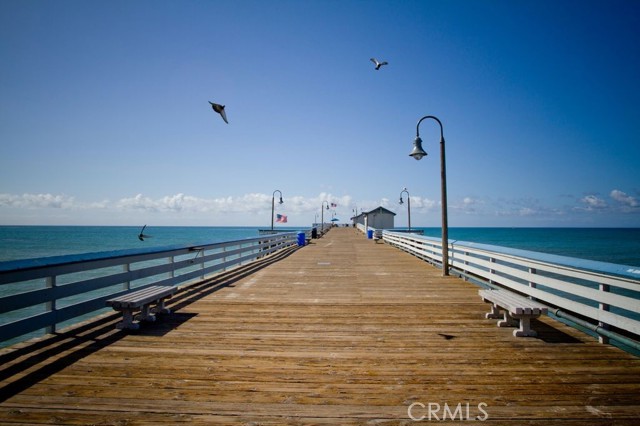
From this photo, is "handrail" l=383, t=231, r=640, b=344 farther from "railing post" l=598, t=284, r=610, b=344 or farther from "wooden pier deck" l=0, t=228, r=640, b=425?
"wooden pier deck" l=0, t=228, r=640, b=425

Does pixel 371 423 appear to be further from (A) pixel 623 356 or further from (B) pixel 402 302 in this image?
(B) pixel 402 302

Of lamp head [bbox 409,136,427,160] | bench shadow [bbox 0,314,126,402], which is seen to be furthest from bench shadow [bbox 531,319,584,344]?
bench shadow [bbox 0,314,126,402]

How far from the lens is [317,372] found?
3.59 meters

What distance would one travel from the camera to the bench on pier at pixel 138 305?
4.75m

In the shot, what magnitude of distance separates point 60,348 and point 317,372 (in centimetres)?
359

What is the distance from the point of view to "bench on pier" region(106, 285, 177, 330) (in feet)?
15.6

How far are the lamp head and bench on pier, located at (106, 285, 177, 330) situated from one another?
7.78m

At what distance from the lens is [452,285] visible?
8625 mm

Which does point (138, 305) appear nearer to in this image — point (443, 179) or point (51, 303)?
point (51, 303)

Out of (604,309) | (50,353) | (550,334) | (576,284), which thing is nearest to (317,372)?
(50,353)

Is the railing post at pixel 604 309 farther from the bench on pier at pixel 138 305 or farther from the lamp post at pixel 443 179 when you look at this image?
the bench on pier at pixel 138 305

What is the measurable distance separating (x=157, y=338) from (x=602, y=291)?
641 cm

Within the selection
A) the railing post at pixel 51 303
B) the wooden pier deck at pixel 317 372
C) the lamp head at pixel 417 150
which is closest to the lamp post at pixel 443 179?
the lamp head at pixel 417 150

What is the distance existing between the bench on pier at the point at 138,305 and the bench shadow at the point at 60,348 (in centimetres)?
11
